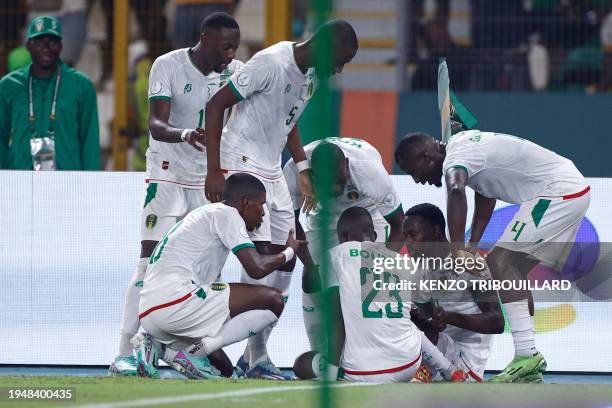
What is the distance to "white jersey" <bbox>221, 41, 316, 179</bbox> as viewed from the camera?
23.1 ft

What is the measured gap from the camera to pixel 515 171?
282 inches

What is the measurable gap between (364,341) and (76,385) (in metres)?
1.48

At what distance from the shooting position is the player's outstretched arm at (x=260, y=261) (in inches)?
264

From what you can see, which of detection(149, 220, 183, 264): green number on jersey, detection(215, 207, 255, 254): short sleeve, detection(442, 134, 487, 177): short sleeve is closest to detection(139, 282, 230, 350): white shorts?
detection(149, 220, 183, 264): green number on jersey

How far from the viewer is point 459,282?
698 cm

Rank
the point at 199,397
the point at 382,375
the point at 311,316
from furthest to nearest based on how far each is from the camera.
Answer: the point at 311,316, the point at 382,375, the point at 199,397

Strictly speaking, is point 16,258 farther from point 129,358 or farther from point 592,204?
point 592,204

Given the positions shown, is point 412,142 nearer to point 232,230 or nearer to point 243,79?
point 243,79

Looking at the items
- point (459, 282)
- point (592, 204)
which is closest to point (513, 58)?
point (592, 204)

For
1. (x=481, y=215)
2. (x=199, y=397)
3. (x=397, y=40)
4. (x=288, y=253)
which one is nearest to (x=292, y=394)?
(x=199, y=397)

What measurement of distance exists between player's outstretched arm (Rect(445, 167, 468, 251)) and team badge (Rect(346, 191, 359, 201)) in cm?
77

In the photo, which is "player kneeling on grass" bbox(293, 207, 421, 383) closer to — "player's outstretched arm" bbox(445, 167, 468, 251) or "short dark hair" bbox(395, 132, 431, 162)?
"player's outstretched arm" bbox(445, 167, 468, 251)

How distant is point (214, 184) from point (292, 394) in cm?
148

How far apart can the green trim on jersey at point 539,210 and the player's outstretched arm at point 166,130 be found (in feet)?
5.83
